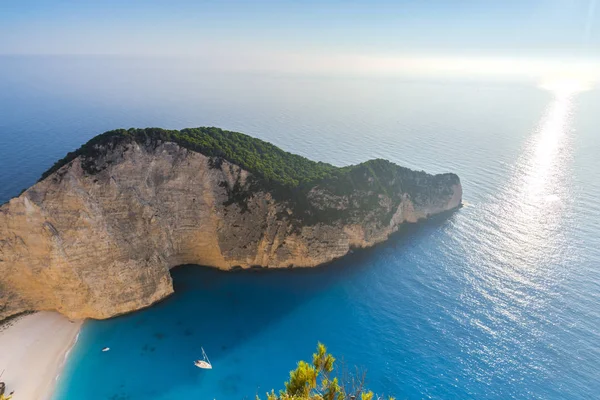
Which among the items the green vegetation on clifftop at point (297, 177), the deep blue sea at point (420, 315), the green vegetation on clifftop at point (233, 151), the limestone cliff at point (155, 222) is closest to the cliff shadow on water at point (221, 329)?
the deep blue sea at point (420, 315)

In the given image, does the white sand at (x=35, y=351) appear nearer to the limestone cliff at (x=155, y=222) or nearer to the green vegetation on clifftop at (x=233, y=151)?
the limestone cliff at (x=155, y=222)

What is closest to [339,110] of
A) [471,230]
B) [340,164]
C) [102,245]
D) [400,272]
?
[340,164]

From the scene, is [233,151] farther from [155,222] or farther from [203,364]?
[203,364]

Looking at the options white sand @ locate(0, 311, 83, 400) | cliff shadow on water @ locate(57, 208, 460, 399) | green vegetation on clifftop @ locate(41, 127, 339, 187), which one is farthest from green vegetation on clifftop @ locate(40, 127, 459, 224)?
white sand @ locate(0, 311, 83, 400)

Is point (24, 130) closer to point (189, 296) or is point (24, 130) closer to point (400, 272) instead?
point (189, 296)

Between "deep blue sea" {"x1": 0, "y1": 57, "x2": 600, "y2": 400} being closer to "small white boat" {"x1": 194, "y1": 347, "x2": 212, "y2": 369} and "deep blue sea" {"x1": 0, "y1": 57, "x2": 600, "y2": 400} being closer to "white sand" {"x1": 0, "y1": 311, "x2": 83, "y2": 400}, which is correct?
"small white boat" {"x1": 194, "y1": 347, "x2": 212, "y2": 369}
